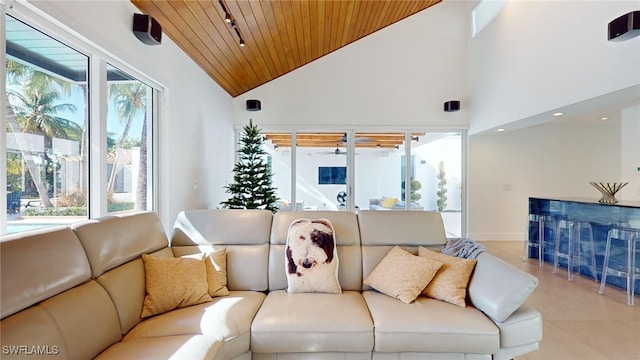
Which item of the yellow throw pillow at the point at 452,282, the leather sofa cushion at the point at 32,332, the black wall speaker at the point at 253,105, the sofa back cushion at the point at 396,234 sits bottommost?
the yellow throw pillow at the point at 452,282

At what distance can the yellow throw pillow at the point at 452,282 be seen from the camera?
6.30ft

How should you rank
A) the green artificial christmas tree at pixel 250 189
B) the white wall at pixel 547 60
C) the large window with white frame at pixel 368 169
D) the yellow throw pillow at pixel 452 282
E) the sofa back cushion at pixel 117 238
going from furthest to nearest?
the large window with white frame at pixel 368 169
the green artificial christmas tree at pixel 250 189
the white wall at pixel 547 60
the yellow throw pillow at pixel 452 282
the sofa back cushion at pixel 117 238

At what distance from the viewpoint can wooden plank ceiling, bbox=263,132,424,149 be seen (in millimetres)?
5582

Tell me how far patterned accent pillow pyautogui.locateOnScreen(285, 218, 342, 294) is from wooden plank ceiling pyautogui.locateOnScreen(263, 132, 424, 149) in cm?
357

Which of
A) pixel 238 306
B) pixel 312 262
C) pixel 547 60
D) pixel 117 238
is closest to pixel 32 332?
pixel 117 238

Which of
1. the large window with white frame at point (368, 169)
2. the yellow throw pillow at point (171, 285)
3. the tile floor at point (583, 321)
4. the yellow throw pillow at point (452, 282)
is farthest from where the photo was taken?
the large window with white frame at point (368, 169)

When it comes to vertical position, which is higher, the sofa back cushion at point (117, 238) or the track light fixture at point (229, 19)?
the track light fixture at point (229, 19)

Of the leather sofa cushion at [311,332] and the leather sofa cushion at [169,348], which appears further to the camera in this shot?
the leather sofa cushion at [311,332]

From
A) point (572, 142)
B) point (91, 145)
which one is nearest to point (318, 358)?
point (91, 145)

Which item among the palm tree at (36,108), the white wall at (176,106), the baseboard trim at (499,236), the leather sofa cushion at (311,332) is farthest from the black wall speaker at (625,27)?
the palm tree at (36,108)

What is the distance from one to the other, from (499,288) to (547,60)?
313 cm

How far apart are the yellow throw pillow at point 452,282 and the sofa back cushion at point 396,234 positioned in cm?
28

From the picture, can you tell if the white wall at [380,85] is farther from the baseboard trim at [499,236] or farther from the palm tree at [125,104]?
the palm tree at [125,104]

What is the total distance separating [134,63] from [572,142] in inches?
289
